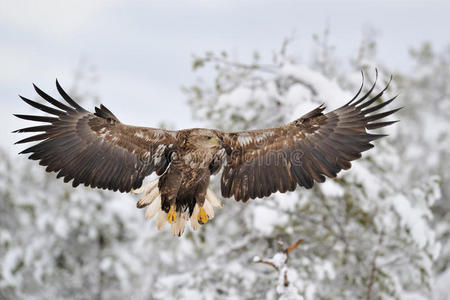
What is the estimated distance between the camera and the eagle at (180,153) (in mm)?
3871

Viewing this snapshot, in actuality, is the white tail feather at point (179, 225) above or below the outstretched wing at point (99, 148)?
below

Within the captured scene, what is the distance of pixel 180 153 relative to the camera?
3.89m

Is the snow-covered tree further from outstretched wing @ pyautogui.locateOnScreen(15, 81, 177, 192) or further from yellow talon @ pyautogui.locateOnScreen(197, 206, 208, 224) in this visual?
outstretched wing @ pyautogui.locateOnScreen(15, 81, 177, 192)

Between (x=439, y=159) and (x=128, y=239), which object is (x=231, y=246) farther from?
(x=439, y=159)

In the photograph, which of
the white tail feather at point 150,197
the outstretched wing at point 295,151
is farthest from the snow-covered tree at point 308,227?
the white tail feather at point 150,197

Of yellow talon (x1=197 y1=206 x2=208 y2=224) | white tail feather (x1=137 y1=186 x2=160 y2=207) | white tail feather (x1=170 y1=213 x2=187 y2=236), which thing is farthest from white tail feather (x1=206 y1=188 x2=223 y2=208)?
white tail feather (x1=137 y1=186 x2=160 y2=207)

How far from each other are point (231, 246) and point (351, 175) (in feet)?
5.79

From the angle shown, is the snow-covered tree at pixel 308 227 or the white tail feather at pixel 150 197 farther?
the snow-covered tree at pixel 308 227

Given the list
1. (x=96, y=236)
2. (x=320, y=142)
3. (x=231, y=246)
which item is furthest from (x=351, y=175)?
(x=96, y=236)

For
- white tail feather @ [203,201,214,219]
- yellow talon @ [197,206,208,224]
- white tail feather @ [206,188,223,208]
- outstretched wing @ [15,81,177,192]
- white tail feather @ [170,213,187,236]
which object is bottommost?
white tail feather @ [170,213,187,236]

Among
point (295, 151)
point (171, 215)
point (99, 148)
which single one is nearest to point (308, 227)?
point (295, 151)

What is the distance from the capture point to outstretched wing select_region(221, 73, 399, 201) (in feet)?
13.0

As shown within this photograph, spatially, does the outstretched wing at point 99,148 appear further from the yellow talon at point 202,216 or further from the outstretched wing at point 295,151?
the outstretched wing at point 295,151

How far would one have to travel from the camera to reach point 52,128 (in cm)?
392
